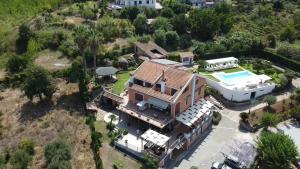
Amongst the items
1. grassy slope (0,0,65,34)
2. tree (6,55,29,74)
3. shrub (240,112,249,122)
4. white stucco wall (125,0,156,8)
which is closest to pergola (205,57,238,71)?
shrub (240,112,249,122)

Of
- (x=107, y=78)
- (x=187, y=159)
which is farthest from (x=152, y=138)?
(x=107, y=78)

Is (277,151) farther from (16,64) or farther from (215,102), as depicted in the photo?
(16,64)

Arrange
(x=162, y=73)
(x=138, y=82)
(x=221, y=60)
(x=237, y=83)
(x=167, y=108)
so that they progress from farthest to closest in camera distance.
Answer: (x=221, y=60) → (x=237, y=83) → (x=138, y=82) → (x=162, y=73) → (x=167, y=108)

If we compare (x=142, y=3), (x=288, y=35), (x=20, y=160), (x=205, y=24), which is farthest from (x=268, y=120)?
(x=142, y=3)

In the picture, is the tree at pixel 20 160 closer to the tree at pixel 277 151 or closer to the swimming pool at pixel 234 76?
the tree at pixel 277 151

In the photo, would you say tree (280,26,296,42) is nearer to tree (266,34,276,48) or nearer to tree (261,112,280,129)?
tree (266,34,276,48)

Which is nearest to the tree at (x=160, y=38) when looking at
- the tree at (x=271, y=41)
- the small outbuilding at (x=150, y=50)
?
the small outbuilding at (x=150, y=50)
